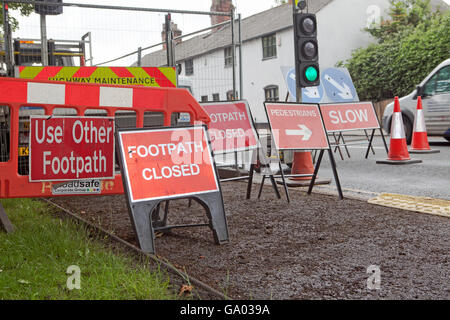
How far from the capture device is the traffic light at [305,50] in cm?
779

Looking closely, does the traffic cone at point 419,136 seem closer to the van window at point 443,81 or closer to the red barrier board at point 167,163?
the van window at point 443,81

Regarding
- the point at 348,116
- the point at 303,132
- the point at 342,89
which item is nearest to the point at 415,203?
the point at 303,132

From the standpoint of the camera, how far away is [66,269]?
11.2 ft

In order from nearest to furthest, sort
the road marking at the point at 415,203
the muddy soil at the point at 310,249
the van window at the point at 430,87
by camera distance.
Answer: the muddy soil at the point at 310,249 < the road marking at the point at 415,203 < the van window at the point at 430,87

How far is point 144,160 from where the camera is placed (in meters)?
4.17

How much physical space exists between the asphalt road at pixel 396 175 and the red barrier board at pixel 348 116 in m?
0.72

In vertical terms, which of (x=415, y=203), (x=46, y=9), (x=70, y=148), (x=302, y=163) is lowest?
(x=415, y=203)

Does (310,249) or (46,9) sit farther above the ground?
(46,9)

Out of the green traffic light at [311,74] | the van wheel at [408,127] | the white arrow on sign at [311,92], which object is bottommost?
the van wheel at [408,127]

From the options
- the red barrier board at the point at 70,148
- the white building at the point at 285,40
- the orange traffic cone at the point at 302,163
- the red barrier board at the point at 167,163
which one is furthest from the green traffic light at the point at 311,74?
the white building at the point at 285,40

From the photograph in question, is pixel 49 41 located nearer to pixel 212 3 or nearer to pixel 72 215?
pixel 72 215

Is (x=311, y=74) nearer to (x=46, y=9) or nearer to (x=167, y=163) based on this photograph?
(x=167, y=163)

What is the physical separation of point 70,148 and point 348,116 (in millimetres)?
7229

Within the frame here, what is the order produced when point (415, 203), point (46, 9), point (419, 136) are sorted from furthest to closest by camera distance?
point (419, 136) → point (46, 9) → point (415, 203)
